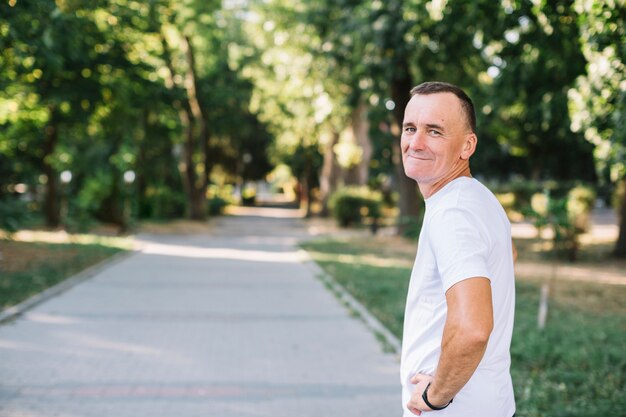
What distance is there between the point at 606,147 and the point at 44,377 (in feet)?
21.4

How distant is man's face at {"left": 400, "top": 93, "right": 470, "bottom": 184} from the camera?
208 centimetres

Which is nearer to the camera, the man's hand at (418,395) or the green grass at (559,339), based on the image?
the man's hand at (418,395)

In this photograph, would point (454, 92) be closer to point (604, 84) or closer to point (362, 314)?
point (604, 84)

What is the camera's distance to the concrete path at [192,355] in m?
5.70

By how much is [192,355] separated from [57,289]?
5209 mm

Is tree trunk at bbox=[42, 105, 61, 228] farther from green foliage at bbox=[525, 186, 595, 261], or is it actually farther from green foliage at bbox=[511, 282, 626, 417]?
green foliage at bbox=[511, 282, 626, 417]

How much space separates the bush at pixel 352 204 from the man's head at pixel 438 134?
27.5m

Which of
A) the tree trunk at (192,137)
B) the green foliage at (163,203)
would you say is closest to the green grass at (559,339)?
the tree trunk at (192,137)

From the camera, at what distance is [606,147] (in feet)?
27.1

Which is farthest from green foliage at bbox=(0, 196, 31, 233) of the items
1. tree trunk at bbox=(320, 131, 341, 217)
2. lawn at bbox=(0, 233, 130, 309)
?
tree trunk at bbox=(320, 131, 341, 217)

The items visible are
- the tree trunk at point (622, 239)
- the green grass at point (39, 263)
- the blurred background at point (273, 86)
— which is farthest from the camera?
the tree trunk at point (622, 239)

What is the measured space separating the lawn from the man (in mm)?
8959

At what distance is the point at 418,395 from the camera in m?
2.11

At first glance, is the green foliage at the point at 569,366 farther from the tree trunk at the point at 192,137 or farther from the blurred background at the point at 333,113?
the tree trunk at the point at 192,137
